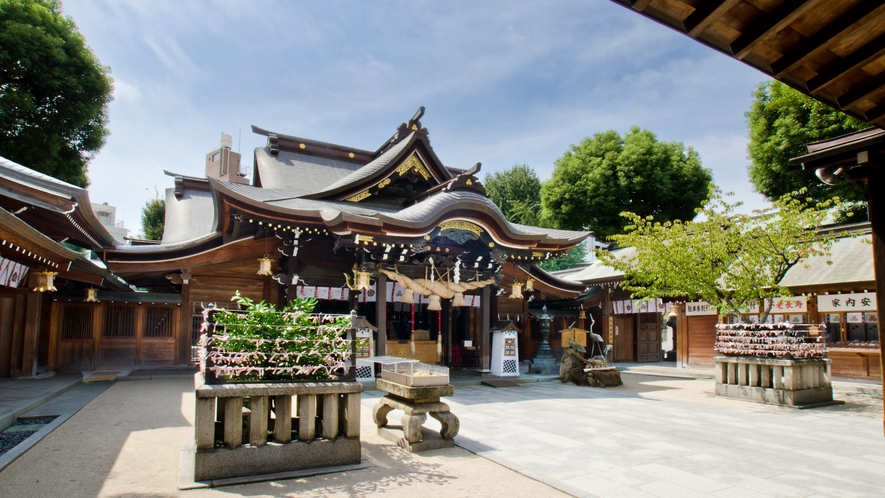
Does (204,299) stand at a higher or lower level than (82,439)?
higher

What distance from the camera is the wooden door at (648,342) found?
22234 mm

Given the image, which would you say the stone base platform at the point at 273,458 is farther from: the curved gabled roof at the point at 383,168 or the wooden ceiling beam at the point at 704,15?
the curved gabled roof at the point at 383,168

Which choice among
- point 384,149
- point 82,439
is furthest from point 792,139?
point 82,439

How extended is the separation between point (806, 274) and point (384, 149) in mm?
13887

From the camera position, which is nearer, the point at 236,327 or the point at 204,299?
the point at 236,327

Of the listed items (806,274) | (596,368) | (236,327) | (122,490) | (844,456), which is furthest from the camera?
(806,274)

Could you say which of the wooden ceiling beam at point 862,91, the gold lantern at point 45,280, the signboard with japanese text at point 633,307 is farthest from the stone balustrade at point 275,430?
the signboard with japanese text at point 633,307

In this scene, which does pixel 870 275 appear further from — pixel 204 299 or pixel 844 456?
pixel 204 299

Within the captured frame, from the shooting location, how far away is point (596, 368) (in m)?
13.7

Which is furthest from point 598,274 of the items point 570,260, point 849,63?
point 570,260

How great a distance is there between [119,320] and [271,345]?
11.3 metres

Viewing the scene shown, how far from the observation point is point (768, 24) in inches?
105

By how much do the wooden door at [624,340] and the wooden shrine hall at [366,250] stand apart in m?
6.85

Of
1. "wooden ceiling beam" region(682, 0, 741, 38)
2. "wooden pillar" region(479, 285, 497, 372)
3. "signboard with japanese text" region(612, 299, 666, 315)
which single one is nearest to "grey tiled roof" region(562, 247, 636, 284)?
"signboard with japanese text" region(612, 299, 666, 315)
